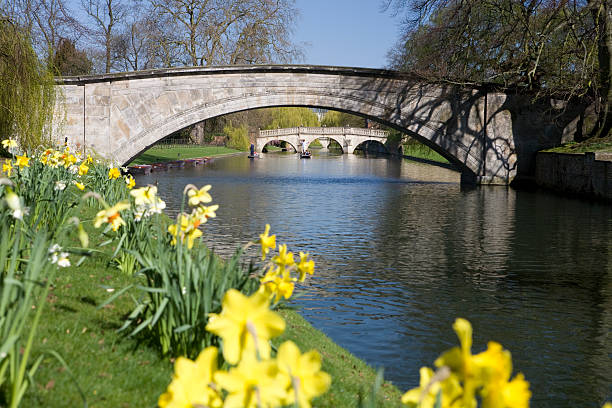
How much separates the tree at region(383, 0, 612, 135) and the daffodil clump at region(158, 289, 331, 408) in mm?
17824

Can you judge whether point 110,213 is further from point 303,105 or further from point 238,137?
point 238,137

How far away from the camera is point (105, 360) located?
348 centimetres

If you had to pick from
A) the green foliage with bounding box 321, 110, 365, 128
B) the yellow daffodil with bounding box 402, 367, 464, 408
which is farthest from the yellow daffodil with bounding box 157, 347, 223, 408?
the green foliage with bounding box 321, 110, 365, 128

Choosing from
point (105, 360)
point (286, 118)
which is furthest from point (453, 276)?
point (286, 118)

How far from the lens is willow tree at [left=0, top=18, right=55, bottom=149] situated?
569 inches

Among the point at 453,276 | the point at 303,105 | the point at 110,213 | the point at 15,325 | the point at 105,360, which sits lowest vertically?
the point at 453,276

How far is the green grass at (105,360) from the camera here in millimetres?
3070

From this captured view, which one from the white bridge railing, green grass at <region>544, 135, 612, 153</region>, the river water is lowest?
the river water

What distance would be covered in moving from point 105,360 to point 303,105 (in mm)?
19196

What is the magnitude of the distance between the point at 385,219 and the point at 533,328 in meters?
7.59

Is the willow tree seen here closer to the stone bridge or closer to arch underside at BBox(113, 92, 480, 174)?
the stone bridge

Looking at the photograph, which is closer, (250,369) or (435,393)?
(250,369)

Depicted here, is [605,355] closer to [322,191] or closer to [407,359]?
[407,359]

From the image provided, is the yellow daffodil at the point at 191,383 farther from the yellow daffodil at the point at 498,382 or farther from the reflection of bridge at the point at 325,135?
the reflection of bridge at the point at 325,135
